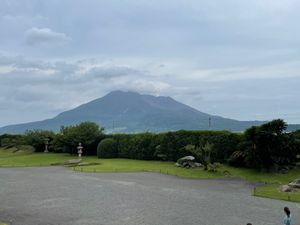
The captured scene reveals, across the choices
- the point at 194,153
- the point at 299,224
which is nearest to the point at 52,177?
the point at 194,153

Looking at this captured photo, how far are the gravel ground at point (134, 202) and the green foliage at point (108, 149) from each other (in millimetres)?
17658

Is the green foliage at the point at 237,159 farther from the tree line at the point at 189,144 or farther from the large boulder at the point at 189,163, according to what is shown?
the large boulder at the point at 189,163

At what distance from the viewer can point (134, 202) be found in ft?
71.0

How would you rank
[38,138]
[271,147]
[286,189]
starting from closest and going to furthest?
1. [286,189]
2. [271,147]
3. [38,138]

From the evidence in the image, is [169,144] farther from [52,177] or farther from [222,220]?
[222,220]

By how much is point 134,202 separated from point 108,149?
1108 inches

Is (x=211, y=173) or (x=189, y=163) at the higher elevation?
(x=189, y=163)

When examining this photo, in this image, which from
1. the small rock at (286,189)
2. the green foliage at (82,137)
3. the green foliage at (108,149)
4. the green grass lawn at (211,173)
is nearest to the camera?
the green grass lawn at (211,173)

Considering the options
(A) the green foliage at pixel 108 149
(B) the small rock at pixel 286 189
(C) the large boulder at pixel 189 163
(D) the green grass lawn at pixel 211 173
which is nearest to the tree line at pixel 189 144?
(A) the green foliage at pixel 108 149

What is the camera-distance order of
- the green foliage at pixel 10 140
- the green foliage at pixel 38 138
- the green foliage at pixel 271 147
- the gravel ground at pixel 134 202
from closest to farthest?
the gravel ground at pixel 134 202, the green foliage at pixel 271 147, the green foliage at pixel 38 138, the green foliage at pixel 10 140

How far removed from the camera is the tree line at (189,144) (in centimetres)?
3231

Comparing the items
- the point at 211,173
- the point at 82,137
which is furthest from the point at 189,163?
the point at 82,137

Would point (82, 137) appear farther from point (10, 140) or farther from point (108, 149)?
point (10, 140)

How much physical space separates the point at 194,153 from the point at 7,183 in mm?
15761
